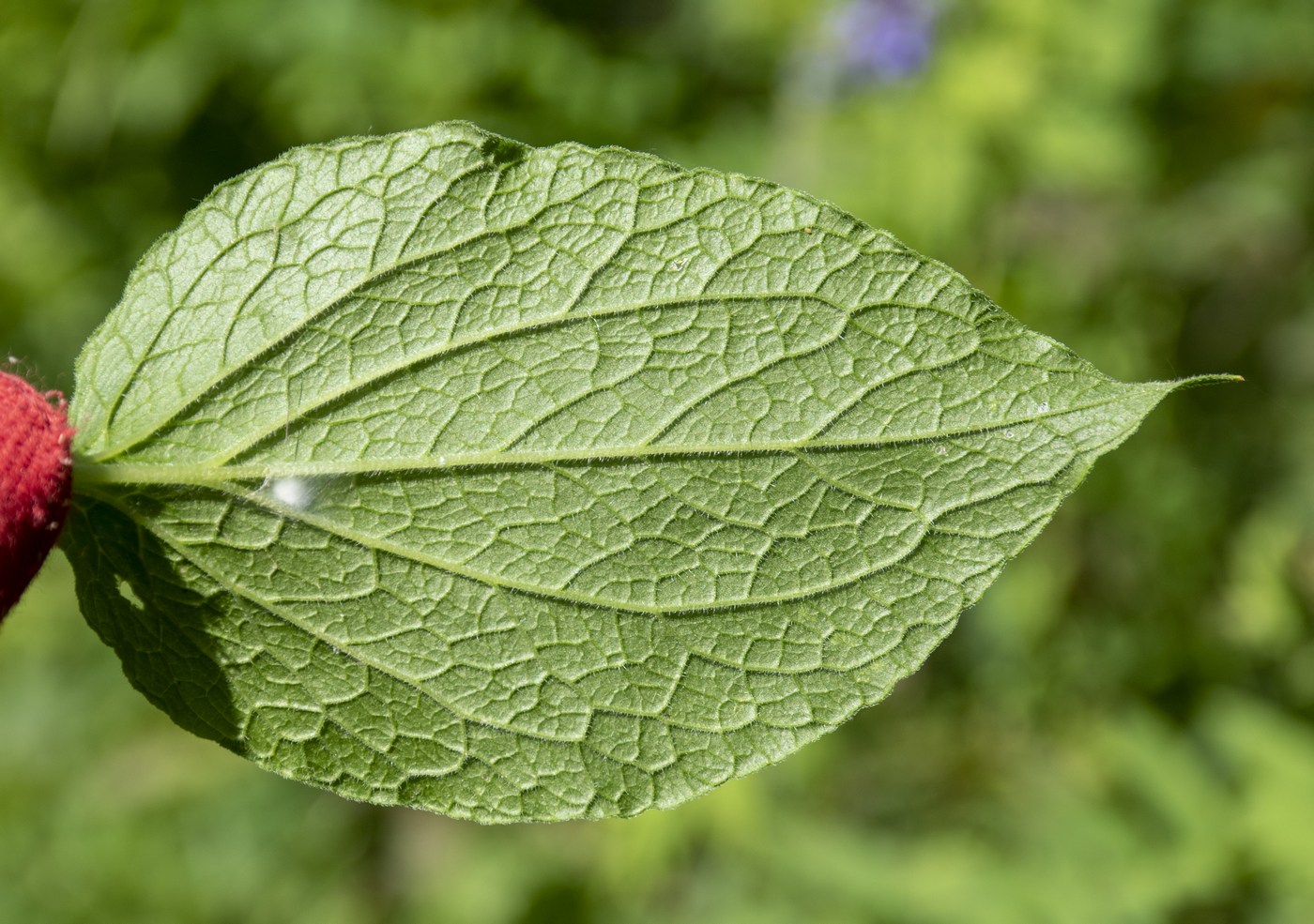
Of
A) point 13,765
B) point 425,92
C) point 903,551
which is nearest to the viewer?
point 903,551

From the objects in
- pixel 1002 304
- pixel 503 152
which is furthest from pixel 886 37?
pixel 503 152

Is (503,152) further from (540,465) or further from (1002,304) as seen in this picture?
(1002,304)

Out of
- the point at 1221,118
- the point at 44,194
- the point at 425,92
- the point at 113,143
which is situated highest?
the point at 1221,118

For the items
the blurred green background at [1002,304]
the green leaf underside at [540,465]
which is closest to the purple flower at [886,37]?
the blurred green background at [1002,304]

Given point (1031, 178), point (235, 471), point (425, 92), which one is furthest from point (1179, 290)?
point (235, 471)

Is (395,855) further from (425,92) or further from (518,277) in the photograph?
(518,277)

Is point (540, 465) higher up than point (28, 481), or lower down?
higher up

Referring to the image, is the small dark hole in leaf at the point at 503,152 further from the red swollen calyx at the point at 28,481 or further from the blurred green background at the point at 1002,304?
the blurred green background at the point at 1002,304
